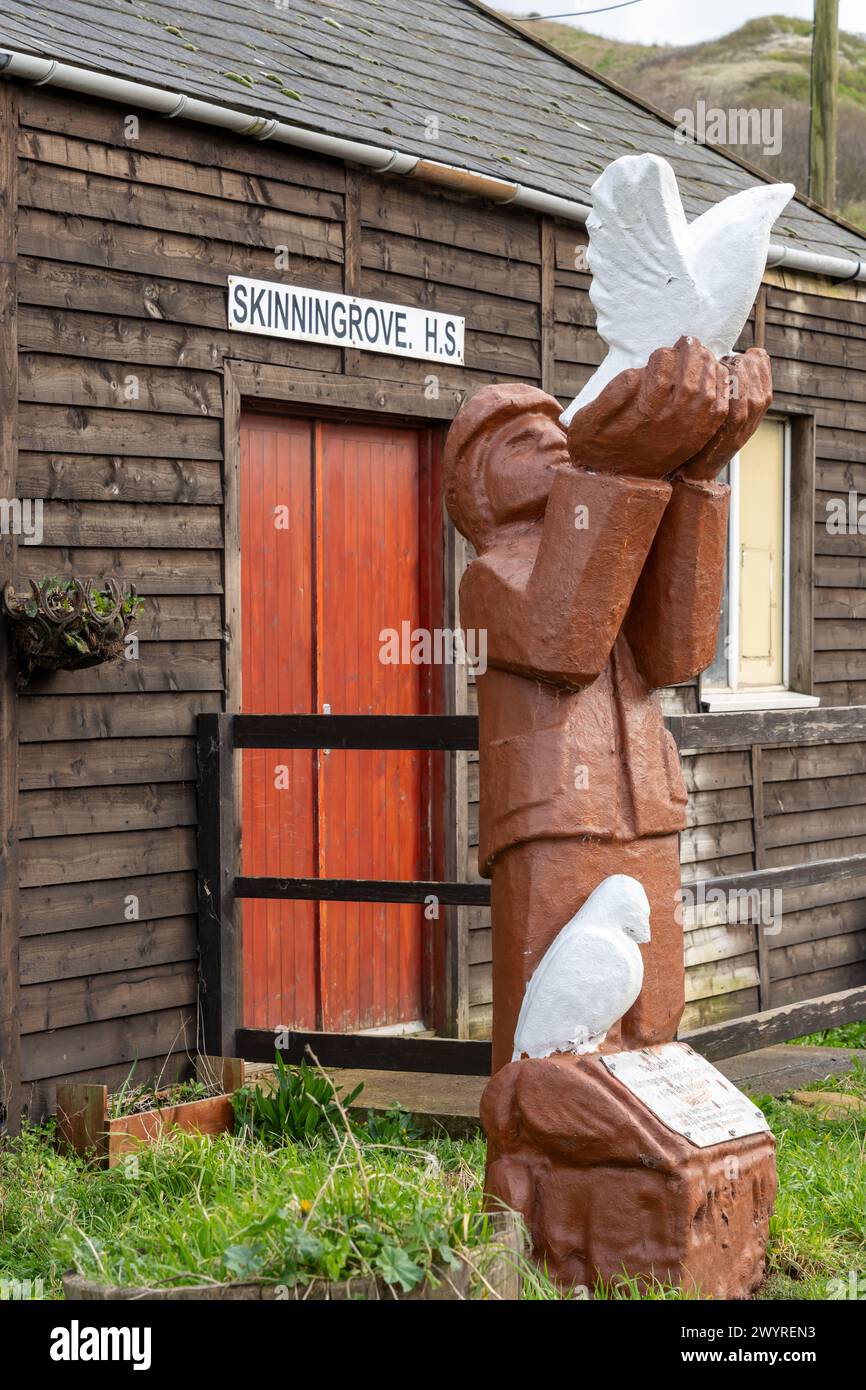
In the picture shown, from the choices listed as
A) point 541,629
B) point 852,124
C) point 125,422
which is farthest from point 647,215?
point 852,124

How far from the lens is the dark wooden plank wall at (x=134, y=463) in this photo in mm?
5508

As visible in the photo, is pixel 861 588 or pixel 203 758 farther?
pixel 861 588

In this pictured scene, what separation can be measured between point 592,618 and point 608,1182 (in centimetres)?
127

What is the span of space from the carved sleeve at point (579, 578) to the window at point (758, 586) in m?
4.85

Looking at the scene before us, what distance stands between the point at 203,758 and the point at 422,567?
1.59 metres

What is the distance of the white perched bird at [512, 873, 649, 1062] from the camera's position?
3.75m

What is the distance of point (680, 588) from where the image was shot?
4117 mm

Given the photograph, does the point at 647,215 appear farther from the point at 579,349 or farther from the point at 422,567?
the point at 579,349

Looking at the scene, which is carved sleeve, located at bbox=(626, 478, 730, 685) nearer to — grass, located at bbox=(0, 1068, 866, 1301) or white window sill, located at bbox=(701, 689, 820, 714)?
grass, located at bbox=(0, 1068, 866, 1301)

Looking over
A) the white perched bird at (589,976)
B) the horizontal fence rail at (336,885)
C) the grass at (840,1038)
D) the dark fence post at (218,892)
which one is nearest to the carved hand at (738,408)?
the white perched bird at (589,976)

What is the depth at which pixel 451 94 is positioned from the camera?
780cm

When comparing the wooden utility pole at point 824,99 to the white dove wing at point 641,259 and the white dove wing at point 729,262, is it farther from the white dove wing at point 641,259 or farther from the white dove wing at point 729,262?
the white dove wing at point 641,259

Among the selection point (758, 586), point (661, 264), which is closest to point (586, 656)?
point (661, 264)

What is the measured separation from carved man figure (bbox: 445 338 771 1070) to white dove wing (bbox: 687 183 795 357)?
0.09 m
